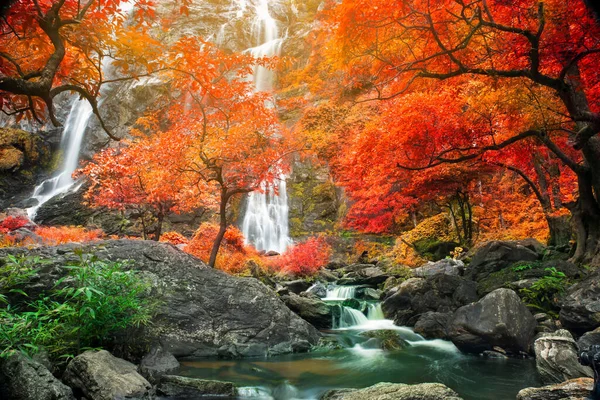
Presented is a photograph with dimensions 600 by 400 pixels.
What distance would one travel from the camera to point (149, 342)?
6.29 m

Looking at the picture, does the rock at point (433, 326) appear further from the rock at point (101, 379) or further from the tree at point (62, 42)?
the tree at point (62, 42)

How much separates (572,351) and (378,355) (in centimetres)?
349

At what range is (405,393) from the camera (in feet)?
13.7

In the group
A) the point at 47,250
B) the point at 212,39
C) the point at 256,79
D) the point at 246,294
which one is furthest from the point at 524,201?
the point at 212,39

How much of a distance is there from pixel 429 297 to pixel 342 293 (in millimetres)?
4255

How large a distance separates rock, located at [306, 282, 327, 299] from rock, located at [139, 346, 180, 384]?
7.95 m

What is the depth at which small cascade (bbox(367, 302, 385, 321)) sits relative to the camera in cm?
1077

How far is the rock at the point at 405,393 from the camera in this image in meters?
4.06

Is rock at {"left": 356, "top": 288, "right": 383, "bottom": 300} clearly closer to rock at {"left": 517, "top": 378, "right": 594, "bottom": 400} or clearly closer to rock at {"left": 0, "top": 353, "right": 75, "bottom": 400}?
rock at {"left": 517, "top": 378, "right": 594, "bottom": 400}

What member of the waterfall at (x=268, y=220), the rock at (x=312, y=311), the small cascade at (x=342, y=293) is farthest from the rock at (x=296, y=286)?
the waterfall at (x=268, y=220)

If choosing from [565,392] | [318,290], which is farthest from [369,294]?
[565,392]

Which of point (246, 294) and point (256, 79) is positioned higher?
point (256, 79)

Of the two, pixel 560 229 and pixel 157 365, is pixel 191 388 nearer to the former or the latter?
pixel 157 365

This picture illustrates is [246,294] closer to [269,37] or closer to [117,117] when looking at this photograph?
[117,117]
